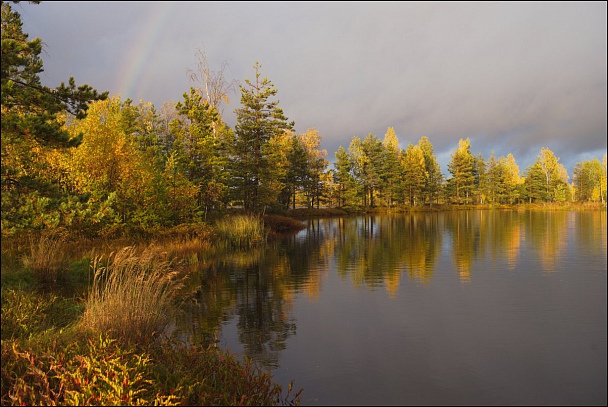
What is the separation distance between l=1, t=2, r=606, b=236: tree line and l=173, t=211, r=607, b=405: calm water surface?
16.1 feet

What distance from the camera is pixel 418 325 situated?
11.2m

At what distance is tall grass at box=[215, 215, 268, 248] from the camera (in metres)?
28.1

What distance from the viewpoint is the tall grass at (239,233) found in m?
28.1

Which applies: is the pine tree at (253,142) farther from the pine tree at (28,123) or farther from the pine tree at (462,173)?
the pine tree at (462,173)

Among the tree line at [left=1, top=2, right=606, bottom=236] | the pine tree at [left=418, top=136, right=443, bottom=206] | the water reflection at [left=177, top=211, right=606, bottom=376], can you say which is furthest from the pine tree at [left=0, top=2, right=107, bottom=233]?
the pine tree at [left=418, top=136, right=443, bottom=206]

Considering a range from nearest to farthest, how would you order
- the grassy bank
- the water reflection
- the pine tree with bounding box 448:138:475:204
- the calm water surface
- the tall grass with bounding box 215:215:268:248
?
the grassy bank < the calm water surface < the water reflection < the tall grass with bounding box 215:215:268:248 < the pine tree with bounding box 448:138:475:204

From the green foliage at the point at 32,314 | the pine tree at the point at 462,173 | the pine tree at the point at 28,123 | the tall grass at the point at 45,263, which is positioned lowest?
the green foliage at the point at 32,314

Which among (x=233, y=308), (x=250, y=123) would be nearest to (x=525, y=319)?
(x=233, y=308)

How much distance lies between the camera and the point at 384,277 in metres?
17.9

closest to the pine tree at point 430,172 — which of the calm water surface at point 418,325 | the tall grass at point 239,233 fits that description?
the tall grass at point 239,233

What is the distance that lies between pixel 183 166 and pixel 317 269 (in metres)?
12.2

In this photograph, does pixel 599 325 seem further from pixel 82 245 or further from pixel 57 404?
pixel 82 245

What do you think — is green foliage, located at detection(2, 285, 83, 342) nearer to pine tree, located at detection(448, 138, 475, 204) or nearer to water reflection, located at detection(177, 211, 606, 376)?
water reflection, located at detection(177, 211, 606, 376)

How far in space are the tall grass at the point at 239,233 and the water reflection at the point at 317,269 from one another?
1.68 meters
